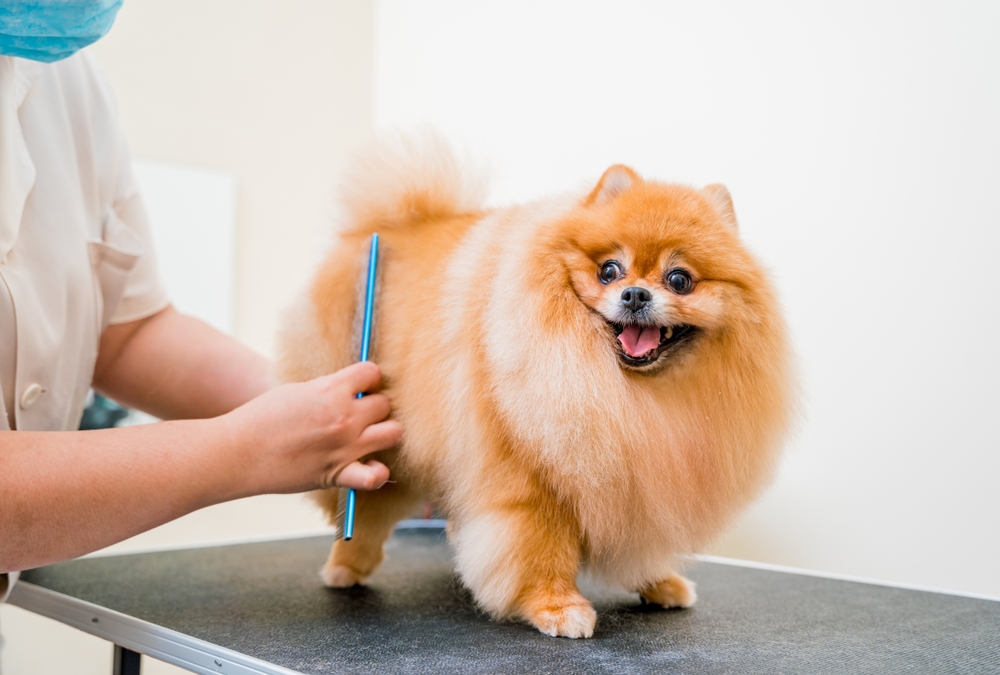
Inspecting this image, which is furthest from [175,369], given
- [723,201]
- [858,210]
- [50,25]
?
[858,210]

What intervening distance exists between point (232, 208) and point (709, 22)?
195cm

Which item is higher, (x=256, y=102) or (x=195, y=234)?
(x=256, y=102)

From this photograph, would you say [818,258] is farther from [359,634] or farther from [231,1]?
[231,1]

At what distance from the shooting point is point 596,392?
1013 mm

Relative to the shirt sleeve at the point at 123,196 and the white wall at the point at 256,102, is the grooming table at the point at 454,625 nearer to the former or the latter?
the shirt sleeve at the point at 123,196

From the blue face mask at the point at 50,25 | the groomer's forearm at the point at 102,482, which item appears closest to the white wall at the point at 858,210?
the blue face mask at the point at 50,25

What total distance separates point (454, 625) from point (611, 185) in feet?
2.14

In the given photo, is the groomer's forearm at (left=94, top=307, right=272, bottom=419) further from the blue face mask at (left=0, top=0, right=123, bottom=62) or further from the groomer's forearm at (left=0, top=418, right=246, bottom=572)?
the blue face mask at (left=0, top=0, right=123, bottom=62)

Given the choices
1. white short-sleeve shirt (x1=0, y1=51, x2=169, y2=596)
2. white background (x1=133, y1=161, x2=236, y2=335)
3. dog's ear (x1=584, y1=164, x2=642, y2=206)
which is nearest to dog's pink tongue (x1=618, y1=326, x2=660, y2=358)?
dog's ear (x1=584, y1=164, x2=642, y2=206)

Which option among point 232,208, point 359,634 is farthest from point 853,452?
point 232,208

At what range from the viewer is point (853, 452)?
1.85 metres

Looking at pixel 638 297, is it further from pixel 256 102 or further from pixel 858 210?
pixel 256 102

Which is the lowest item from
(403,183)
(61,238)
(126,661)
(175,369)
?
(126,661)

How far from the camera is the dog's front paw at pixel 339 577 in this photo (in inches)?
52.6
